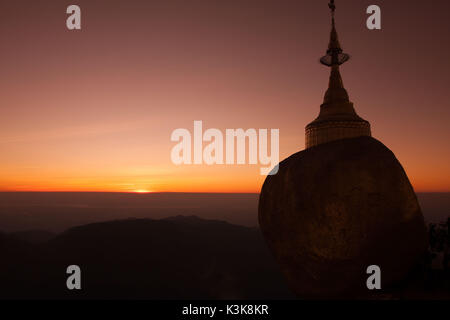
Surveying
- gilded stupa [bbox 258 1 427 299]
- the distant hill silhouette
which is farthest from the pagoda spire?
the distant hill silhouette

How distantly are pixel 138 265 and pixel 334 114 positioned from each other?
74.9m

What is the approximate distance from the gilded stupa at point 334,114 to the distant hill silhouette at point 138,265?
59.4 metres

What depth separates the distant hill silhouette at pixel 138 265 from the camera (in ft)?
210

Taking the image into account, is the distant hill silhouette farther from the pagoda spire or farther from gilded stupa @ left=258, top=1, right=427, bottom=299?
gilded stupa @ left=258, top=1, right=427, bottom=299

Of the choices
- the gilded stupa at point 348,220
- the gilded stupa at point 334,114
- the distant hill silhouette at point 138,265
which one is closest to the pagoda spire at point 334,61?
the gilded stupa at point 334,114

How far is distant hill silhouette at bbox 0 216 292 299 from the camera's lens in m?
64.1

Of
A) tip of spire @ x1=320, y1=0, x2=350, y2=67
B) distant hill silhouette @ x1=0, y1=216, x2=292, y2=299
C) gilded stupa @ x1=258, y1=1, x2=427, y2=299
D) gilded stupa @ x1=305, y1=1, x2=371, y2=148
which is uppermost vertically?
tip of spire @ x1=320, y1=0, x2=350, y2=67

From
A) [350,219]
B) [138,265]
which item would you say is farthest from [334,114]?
[138,265]

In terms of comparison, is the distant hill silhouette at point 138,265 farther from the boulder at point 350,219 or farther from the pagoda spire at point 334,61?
the boulder at point 350,219

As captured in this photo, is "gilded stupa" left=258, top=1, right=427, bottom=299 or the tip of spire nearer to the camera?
"gilded stupa" left=258, top=1, right=427, bottom=299

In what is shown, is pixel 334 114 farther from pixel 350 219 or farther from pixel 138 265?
pixel 138 265

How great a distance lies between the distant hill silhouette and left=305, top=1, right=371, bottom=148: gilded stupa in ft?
195

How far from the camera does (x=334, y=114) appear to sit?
16984mm
